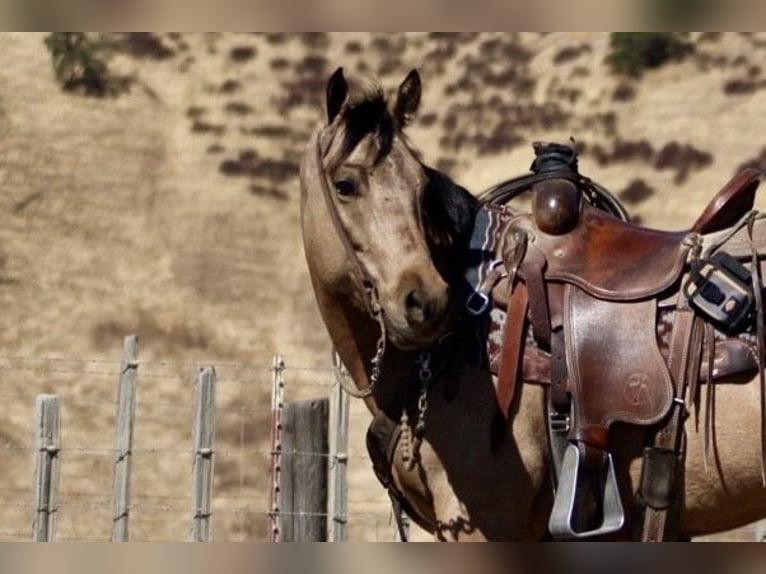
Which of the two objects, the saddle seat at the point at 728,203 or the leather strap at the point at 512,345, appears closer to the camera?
the leather strap at the point at 512,345

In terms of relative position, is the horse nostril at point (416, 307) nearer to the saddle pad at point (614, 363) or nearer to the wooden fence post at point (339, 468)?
the saddle pad at point (614, 363)

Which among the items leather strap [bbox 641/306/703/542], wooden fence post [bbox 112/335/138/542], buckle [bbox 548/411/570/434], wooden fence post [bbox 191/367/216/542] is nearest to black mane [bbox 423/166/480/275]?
buckle [bbox 548/411/570/434]

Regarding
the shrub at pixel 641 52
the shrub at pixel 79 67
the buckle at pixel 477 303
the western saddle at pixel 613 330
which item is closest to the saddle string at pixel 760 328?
the western saddle at pixel 613 330

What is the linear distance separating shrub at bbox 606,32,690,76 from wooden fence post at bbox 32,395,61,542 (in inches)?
627

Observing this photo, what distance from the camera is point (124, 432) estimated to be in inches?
341

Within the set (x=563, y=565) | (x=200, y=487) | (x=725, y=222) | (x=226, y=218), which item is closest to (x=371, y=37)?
(x=226, y=218)

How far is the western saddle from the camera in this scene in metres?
4.07

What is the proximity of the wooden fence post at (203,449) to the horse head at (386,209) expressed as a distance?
381 centimetres

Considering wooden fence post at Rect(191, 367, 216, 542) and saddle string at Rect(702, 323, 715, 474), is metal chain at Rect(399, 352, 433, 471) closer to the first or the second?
saddle string at Rect(702, 323, 715, 474)

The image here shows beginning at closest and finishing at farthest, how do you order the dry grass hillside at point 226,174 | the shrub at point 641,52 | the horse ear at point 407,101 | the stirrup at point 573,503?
the stirrup at point 573,503, the horse ear at point 407,101, the dry grass hillside at point 226,174, the shrub at point 641,52

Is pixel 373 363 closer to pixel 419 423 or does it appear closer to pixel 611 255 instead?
A: pixel 419 423

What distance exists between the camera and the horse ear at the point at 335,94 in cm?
417
